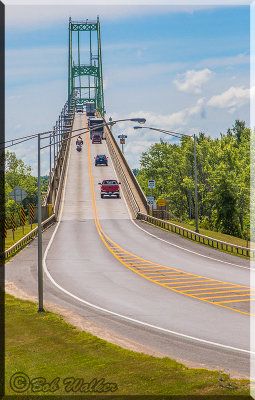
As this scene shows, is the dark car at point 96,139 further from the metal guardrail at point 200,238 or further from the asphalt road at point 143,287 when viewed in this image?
the asphalt road at point 143,287

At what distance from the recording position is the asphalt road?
17.9 meters

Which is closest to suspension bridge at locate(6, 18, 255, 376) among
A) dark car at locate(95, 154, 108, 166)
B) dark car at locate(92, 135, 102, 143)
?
dark car at locate(95, 154, 108, 166)

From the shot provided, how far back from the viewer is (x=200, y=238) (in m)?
46.1

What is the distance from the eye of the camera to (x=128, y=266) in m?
33.4

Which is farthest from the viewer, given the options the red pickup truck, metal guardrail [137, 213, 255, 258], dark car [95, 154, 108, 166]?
dark car [95, 154, 108, 166]

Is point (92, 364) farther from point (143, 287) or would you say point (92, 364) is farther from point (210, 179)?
point (210, 179)

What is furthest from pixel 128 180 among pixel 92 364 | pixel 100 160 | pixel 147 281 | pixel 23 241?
pixel 92 364

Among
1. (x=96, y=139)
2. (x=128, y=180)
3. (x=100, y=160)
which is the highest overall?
(x=96, y=139)

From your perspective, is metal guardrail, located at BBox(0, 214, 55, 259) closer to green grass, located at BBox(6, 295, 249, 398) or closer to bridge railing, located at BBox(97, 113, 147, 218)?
bridge railing, located at BBox(97, 113, 147, 218)

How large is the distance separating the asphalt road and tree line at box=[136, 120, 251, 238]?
21855mm

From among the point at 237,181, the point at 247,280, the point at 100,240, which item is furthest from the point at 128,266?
the point at 237,181

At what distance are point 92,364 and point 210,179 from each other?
218 feet

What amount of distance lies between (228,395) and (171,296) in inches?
517

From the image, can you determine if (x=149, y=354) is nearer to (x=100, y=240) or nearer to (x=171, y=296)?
(x=171, y=296)
